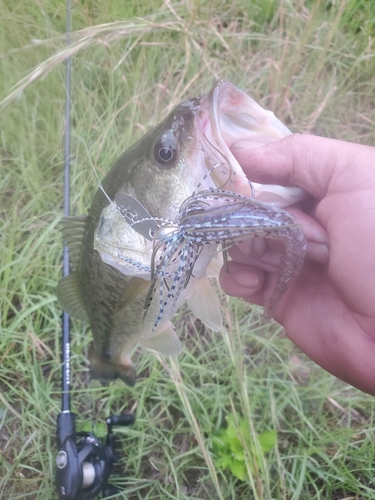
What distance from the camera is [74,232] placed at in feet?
4.81

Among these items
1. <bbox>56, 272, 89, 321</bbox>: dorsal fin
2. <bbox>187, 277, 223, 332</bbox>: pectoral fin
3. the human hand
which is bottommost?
<bbox>56, 272, 89, 321</bbox>: dorsal fin

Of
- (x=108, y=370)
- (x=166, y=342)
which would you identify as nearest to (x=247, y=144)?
(x=166, y=342)

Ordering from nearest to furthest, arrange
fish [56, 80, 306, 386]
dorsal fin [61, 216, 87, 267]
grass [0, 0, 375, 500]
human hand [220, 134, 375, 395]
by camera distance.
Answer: fish [56, 80, 306, 386]
human hand [220, 134, 375, 395]
dorsal fin [61, 216, 87, 267]
grass [0, 0, 375, 500]

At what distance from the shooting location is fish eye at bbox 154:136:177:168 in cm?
115

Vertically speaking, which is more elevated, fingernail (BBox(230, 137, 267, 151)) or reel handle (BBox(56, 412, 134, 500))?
fingernail (BBox(230, 137, 267, 151))

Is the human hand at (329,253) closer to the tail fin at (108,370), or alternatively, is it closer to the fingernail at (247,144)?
the fingernail at (247,144)

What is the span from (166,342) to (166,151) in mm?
811

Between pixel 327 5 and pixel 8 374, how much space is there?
2766 mm

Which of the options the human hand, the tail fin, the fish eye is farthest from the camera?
the tail fin

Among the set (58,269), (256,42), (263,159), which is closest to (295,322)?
Result: (263,159)

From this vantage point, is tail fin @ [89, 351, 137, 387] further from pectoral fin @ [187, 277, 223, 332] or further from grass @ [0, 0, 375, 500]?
pectoral fin @ [187, 277, 223, 332]

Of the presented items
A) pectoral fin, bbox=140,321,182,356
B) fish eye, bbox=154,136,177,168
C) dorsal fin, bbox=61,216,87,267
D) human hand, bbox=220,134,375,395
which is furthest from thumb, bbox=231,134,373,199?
pectoral fin, bbox=140,321,182,356

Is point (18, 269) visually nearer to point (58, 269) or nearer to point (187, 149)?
point (58, 269)

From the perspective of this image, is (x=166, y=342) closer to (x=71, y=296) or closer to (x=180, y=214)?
(x=71, y=296)
